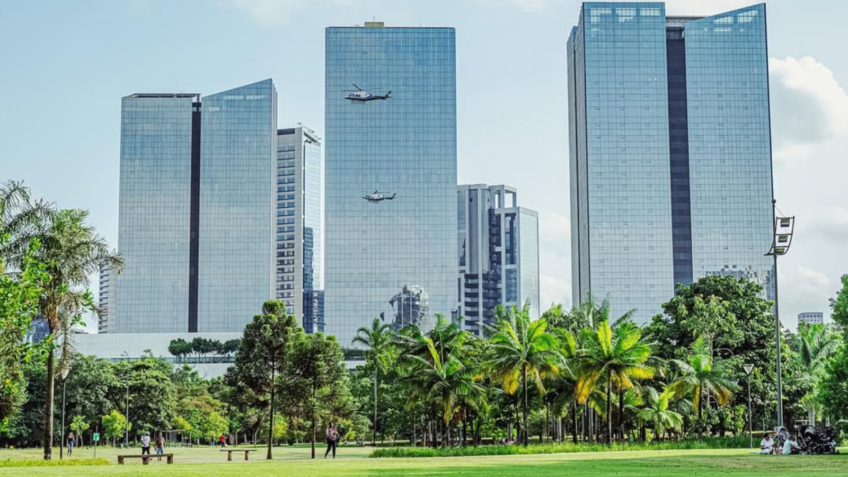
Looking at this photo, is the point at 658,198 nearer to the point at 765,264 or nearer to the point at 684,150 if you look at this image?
the point at 684,150

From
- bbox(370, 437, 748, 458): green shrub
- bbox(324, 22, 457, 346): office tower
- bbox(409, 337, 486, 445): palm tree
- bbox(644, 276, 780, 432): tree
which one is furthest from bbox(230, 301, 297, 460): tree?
bbox(324, 22, 457, 346): office tower

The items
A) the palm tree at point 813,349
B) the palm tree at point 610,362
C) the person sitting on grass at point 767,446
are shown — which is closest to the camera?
the person sitting on grass at point 767,446

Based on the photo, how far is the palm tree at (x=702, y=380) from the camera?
56594mm

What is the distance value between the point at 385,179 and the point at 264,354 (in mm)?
112328

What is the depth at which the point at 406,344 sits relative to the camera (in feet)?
187

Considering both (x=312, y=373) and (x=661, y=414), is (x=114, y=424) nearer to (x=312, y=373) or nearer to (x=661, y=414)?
(x=312, y=373)

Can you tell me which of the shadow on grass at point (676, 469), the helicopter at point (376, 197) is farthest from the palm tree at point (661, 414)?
the helicopter at point (376, 197)

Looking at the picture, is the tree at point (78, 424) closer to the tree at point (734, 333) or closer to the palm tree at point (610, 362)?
the palm tree at point (610, 362)

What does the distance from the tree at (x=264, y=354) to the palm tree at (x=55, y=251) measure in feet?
31.4

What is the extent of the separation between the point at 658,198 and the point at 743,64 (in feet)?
88.7

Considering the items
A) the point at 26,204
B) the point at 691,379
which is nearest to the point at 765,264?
the point at 691,379

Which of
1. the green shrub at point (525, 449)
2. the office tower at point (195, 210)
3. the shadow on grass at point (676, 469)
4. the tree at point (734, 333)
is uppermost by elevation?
the office tower at point (195, 210)

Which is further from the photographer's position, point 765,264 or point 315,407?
point 765,264

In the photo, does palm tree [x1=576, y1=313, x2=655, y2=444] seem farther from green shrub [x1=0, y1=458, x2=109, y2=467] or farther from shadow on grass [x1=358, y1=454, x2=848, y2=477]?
green shrub [x1=0, y1=458, x2=109, y2=467]
